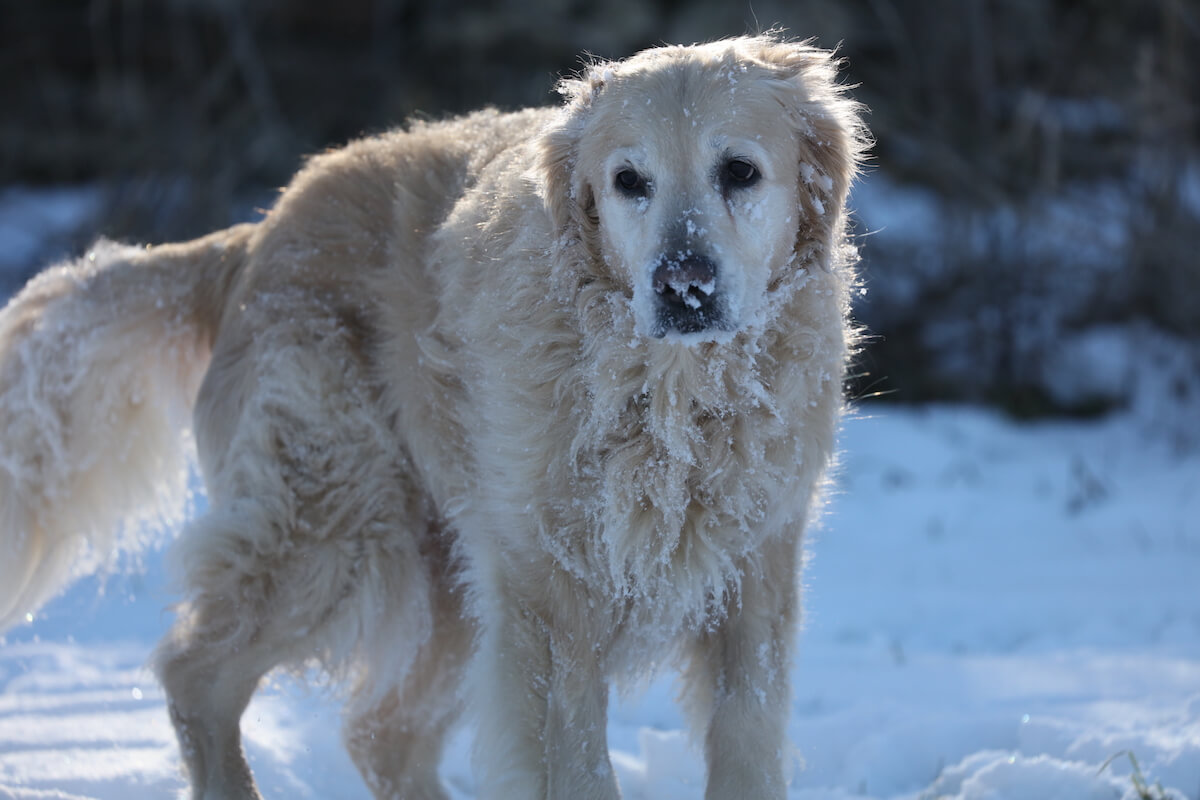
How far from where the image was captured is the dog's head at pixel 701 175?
2.73 meters

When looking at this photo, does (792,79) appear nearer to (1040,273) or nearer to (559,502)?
(559,502)

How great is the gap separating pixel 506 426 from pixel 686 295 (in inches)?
22.6

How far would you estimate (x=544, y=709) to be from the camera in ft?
9.44

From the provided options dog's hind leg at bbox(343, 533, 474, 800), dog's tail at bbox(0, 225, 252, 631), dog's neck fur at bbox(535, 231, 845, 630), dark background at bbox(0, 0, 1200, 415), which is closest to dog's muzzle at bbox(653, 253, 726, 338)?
dog's neck fur at bbox(535, 231, 845, 630)

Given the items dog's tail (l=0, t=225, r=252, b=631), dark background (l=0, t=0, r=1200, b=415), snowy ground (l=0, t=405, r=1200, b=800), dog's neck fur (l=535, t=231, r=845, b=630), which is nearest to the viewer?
dog's neck fur (l=535, t=231, r=845, b=630)

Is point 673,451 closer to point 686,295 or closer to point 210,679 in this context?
point 686,295

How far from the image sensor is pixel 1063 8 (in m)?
8.65

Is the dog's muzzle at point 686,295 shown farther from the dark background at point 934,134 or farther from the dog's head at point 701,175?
the dark background at point 934,134

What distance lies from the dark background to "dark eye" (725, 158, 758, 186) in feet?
15.1

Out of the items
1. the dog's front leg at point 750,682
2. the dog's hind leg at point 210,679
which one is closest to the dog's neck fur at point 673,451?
the dog's front leg at point 750,682

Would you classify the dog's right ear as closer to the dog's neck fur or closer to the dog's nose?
the dog's neck fur

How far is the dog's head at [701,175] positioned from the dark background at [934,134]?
4423 millimetres

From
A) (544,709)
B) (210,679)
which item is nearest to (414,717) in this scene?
(210,679)

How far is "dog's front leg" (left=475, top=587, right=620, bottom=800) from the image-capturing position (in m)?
2.82
